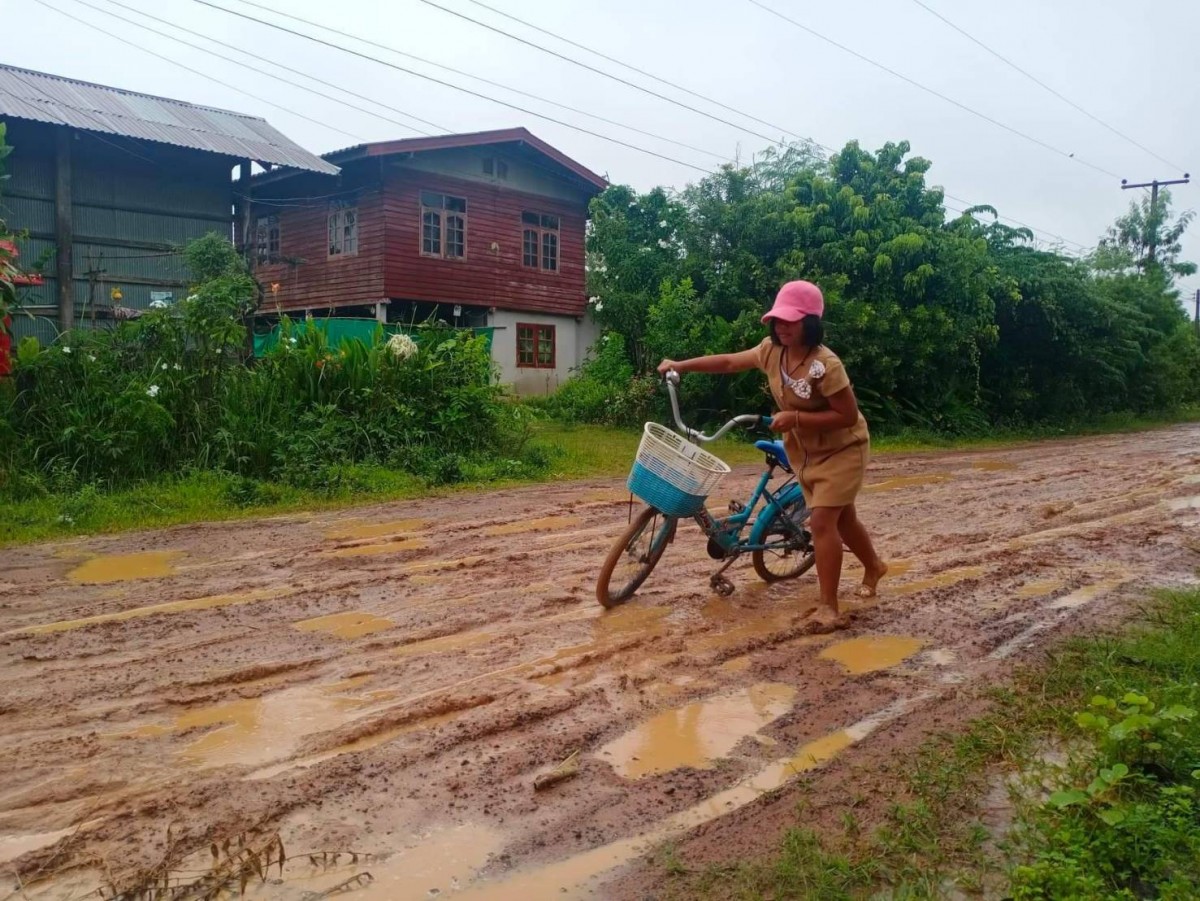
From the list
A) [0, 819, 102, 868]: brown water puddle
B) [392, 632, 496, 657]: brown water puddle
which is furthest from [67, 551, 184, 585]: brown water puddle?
[0, 819, 102, 868]: brown water puddle

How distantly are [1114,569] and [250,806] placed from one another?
5675 mm

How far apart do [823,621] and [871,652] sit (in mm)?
367

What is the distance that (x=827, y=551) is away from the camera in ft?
16.6

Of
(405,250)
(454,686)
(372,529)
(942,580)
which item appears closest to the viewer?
(454,686)

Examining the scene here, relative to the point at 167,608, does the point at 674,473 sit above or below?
above

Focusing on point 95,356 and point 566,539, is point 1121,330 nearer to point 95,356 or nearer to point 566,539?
point 566,539

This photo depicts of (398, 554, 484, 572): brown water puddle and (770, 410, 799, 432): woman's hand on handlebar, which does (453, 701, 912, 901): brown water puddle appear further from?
(398, 554, 484, 572): brown water puddle

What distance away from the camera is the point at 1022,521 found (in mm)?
8297

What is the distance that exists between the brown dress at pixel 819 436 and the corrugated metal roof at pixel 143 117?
12.7 metres

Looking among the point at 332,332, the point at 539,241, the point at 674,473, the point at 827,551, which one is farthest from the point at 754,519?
the point at 539,241

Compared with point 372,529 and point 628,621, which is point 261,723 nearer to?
point 628,621

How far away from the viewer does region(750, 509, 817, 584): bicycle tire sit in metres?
5.70

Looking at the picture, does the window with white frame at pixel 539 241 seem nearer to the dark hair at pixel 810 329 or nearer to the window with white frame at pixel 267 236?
the window with white frame at pixel 267 236

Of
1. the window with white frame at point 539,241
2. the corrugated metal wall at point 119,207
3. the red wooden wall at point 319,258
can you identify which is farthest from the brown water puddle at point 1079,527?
the window with white frame at point 539,241
